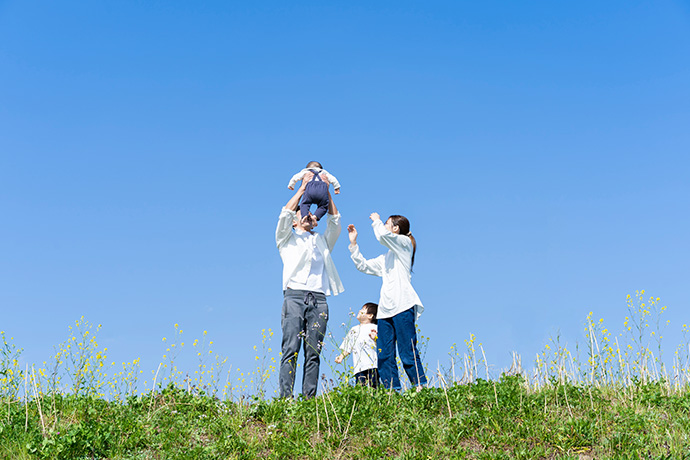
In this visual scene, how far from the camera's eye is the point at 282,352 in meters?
7.77

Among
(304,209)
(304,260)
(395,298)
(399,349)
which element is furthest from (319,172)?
(399,349)

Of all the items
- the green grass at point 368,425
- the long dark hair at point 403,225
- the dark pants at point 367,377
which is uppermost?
the long dark hair at point 403,225

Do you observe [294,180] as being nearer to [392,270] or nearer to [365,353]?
[392,270]

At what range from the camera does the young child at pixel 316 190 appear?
852 cm

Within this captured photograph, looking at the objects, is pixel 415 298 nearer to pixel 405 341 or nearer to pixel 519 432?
pixel 405 341

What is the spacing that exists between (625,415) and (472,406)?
1.75m

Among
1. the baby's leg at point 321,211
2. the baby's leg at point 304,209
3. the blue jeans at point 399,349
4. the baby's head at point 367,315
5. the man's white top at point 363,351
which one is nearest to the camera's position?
the blue jeans at point 399,349

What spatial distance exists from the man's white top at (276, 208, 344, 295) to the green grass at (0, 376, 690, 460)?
1697 millimetres

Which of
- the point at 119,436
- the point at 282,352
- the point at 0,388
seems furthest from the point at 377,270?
the point at 0,388

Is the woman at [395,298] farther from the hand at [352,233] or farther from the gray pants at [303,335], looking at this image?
the gray pants at [303,335]

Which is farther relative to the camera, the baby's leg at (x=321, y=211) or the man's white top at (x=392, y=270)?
the baby's leg at (x=321, y=211)

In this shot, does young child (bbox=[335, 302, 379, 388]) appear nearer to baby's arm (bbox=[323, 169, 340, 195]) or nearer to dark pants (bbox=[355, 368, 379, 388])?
dark pants (bbox=[355, 368, 379, 388])

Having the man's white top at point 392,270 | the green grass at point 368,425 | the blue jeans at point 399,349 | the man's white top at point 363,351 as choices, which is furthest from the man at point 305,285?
the man's white top at point 363,351

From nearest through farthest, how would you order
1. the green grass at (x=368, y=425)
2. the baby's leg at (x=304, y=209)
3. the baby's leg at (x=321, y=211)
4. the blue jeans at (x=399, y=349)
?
the green grass at (x=368, y=425)
the blue jeans at (x=399, y=349)
the baby's leg at (x=304, y=209)
the baby's leg at (x=321, y=211)
